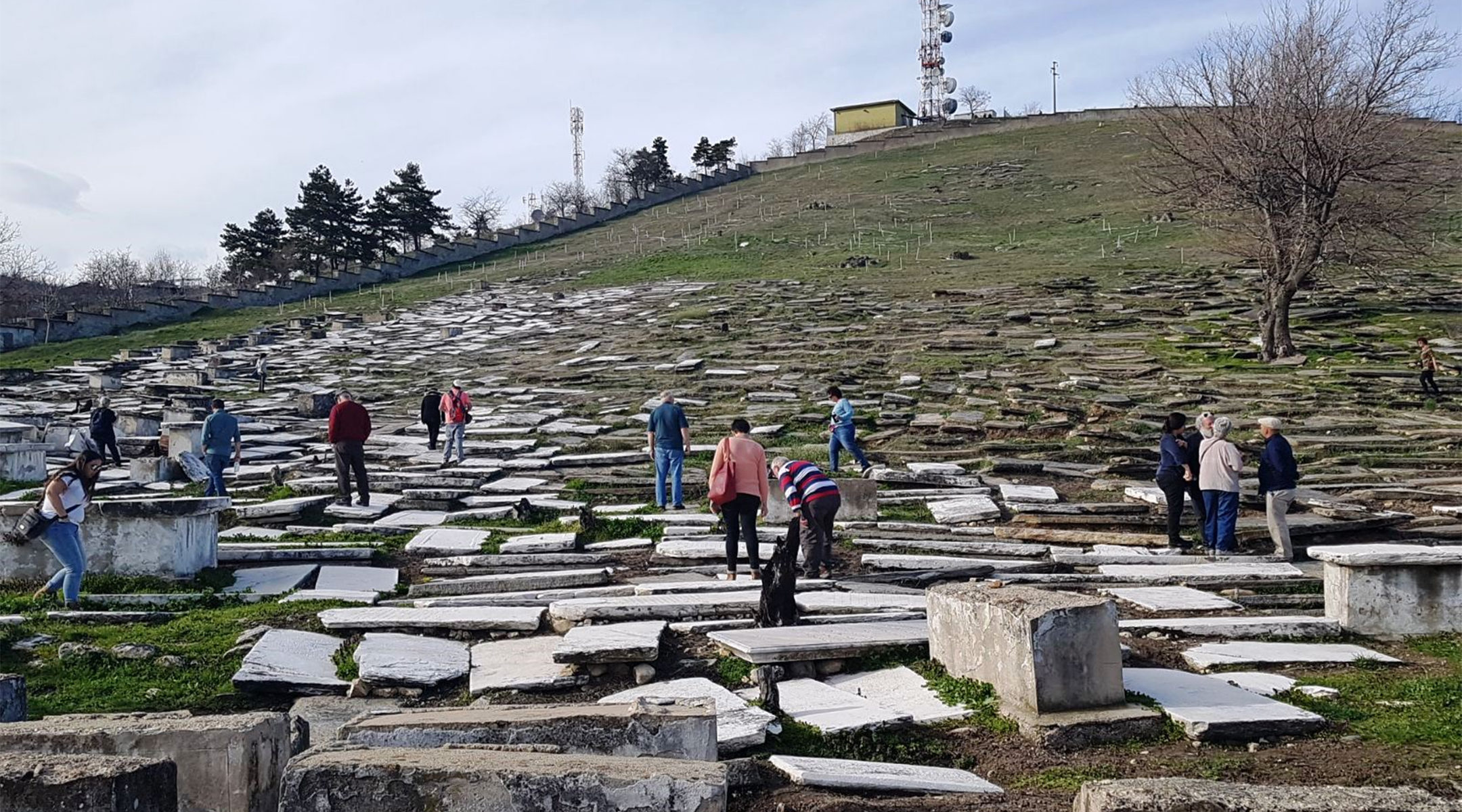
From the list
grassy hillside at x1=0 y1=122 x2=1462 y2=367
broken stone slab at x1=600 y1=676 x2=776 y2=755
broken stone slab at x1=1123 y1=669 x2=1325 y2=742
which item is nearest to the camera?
broken stone slab at x1=600 y1=676 x2=776 y2=755

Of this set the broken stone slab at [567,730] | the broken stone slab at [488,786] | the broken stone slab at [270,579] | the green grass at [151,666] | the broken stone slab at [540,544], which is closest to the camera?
the broken stone slab at [488,786]

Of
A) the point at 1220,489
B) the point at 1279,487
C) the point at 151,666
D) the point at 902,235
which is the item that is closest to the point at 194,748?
the point at 151,666

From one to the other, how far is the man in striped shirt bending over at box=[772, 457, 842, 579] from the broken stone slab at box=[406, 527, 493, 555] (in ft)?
10.7

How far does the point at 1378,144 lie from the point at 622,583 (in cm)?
1857

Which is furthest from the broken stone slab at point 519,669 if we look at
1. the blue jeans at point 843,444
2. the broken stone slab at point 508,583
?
the blue jeans at point 843,444

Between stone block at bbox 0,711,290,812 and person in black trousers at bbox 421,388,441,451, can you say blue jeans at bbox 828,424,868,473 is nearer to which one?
Result: person in black trousers at bbox 421,388,441,451

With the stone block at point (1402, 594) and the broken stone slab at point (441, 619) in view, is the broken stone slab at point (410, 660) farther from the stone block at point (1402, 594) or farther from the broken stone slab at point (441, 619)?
the stone block at point (1402, 594)

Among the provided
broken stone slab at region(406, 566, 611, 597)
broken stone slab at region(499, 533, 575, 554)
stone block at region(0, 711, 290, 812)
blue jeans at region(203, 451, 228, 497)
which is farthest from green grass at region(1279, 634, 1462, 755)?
blue jeans at region(203, 451, 228, 497)

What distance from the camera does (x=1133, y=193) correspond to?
151 ft

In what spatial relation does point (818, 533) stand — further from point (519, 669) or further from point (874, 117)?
point (874, 117)

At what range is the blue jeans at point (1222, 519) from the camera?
10.6 meters

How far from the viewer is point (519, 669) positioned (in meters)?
6.54

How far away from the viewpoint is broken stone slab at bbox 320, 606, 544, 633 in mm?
7449

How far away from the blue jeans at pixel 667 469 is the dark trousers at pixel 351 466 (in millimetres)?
3496
